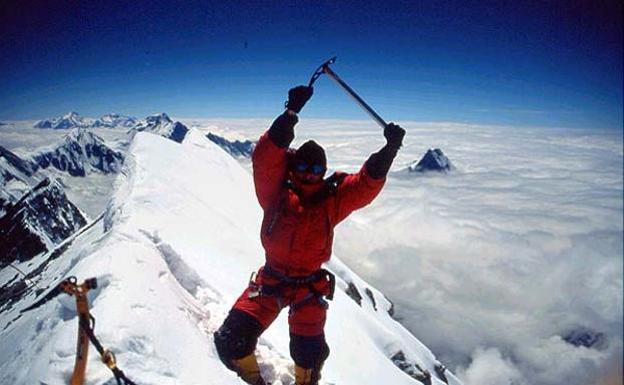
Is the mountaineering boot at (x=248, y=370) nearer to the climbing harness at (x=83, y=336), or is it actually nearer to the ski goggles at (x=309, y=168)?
the climbing harness at (x=83, y=336)

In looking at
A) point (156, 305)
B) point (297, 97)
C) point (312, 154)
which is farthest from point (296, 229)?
point (156, 305)

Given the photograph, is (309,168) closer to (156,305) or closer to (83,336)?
(156,305)

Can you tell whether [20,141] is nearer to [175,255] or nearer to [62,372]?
[175,255]

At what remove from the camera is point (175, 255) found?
702cm

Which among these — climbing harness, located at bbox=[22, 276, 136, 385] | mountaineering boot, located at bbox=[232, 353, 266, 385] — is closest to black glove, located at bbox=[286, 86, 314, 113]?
climbing harness, located at bbox=[22, 276, 136, 385]

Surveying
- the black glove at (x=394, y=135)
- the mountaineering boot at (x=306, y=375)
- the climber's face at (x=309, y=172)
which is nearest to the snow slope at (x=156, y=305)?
the mountaineering boot at (x=306, y=375)

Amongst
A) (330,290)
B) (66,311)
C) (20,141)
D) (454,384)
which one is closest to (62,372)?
(66,311)

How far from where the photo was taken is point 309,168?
4930 millimetres

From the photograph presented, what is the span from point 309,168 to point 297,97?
0.95 meters

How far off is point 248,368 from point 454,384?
5022 cm

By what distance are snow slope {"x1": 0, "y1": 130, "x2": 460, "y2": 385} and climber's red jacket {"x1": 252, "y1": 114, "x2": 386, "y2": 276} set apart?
5.33ft

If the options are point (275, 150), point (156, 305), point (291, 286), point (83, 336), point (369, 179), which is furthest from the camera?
point (291, 286)

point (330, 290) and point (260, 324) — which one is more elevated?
point (330, 290)

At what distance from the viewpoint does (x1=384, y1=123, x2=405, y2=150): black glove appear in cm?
494
